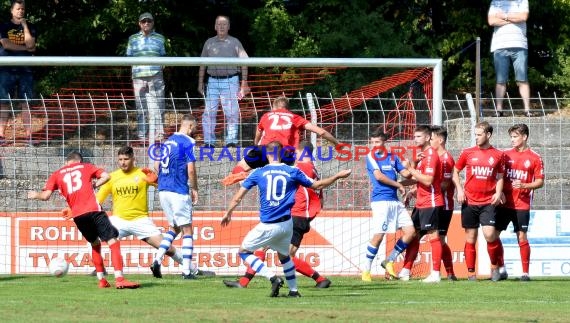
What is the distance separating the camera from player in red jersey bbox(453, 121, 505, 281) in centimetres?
1694

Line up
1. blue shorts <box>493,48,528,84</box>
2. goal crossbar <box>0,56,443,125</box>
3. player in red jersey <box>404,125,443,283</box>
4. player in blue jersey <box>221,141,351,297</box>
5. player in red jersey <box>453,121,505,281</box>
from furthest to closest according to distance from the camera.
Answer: blue shorts <box>493,48,528,84</box>
goal crossbar <box>0,56,443,125</box>
player in red jersey <box>453,121,505,281</box>
player in red jersey <box>404,125,443,283</box>
player in blue jersey <box>221,141,351,297</box>

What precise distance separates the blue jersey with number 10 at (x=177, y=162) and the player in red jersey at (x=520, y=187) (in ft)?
13.8

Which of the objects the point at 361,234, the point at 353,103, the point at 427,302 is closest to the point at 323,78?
the point at 353,103

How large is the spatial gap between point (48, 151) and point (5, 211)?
1165mm

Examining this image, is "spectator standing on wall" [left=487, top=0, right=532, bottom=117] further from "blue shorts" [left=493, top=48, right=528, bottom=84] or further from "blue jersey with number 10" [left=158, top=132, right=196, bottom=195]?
"blue jersey with number 10" [left=158, top=132, right=196, bottom=195]

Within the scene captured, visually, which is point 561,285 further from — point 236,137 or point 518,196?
point 236,137

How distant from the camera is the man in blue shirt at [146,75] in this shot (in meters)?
20.1

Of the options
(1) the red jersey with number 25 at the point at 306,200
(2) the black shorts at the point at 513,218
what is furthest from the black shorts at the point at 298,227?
(2) the black shorts at the point at 513,218

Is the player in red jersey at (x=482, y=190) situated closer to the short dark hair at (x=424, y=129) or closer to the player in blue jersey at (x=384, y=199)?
the short dark hair at (x=424, y=129)

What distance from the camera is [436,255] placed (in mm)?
16625

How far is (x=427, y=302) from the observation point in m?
13.6

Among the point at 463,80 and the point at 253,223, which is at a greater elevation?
the point at 463,80

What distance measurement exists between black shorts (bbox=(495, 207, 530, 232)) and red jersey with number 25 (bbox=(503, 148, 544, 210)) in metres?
0.06

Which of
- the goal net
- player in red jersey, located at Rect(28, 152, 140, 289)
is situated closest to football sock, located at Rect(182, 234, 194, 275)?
player in red jersey, located at Rect(28, 152, 140, 289)
